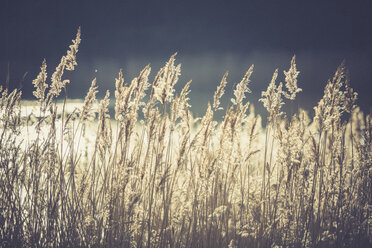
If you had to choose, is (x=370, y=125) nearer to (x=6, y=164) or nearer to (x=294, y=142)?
(x=294, y=142)

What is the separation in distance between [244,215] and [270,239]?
1.14 ft

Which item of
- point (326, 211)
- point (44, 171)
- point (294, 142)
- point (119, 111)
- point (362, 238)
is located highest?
point (119, 111)

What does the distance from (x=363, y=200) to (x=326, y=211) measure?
1.23 ft

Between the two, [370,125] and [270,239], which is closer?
[270,239]

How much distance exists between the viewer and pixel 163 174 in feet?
6.48

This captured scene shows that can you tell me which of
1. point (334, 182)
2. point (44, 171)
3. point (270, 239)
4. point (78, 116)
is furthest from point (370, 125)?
point (44, 171)

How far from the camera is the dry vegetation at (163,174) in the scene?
2.11 meters

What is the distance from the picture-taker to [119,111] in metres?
2.16

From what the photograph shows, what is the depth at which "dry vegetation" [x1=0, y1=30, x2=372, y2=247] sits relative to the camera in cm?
211

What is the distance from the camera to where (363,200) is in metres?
2.69

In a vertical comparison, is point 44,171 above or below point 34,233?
above

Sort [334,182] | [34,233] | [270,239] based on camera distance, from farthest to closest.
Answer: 1. [334,182]
2. [270,239]
3. [34,233]

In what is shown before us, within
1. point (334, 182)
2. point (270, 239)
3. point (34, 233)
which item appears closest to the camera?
point (34, 233)

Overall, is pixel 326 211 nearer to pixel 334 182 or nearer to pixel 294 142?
pixel 334 182
